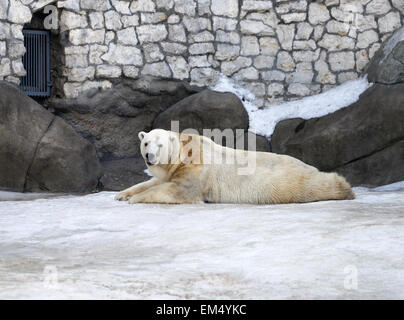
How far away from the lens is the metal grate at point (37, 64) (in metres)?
9.98

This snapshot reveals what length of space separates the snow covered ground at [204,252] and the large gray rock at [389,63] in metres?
4.43

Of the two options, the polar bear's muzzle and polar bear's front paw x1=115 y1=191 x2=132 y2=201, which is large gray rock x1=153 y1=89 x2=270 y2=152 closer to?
polar bear's front paw x1=115 y1=191 x2=132 y2=201

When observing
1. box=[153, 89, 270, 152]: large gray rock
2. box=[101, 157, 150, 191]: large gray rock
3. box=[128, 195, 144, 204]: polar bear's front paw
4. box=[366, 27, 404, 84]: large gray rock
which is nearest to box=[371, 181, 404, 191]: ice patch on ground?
box=[366, 27, 404, 84]: large gray rock

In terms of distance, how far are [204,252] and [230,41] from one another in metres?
7.50

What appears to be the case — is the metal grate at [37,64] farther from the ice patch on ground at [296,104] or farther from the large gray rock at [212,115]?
the ice patch on ground at [296,104]

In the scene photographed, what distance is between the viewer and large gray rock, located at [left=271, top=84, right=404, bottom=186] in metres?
8.69

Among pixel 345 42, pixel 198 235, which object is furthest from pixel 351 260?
pixel 345 42

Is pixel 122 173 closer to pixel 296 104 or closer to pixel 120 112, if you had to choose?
pixel 120 112

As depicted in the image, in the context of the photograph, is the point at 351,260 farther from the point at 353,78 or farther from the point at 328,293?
the point at 353,78

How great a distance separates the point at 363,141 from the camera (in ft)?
29.2

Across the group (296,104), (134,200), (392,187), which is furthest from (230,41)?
(134,200)

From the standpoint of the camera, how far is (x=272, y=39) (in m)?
10.6

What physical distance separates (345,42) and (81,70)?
14.2ft

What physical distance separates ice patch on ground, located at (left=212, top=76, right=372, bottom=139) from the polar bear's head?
412cm
